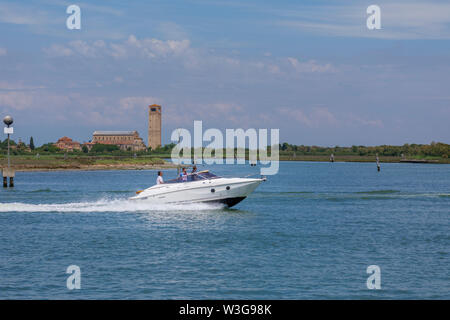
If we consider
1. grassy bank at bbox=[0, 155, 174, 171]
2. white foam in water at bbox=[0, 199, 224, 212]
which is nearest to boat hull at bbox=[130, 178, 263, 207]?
white foam in water at bbox=[0, 199, 224, 212]

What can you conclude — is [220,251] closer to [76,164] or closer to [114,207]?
[114,207]

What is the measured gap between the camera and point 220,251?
26.2 m

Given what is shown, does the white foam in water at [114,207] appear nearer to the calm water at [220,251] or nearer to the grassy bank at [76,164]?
the calm water at [220,251]

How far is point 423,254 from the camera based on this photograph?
2564cm

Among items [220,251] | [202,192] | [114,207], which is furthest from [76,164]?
[220,251]

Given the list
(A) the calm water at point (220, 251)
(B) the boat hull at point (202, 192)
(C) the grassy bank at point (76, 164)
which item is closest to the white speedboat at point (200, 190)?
(B) the boat hull at point (202, 192)

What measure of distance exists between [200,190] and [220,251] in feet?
39.0

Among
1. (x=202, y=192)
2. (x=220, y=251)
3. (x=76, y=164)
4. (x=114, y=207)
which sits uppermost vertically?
(x=76, y=164)

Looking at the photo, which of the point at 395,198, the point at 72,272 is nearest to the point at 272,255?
the point at 72,272

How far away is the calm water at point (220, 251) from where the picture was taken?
19406mm

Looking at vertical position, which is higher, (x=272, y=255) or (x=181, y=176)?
A: (x=181, y=176)
